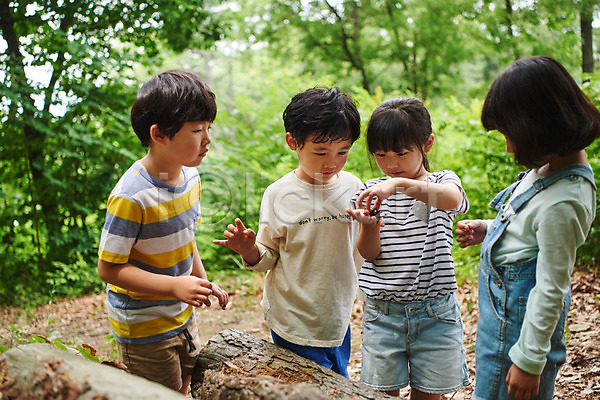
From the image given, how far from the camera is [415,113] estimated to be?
7.24 feet

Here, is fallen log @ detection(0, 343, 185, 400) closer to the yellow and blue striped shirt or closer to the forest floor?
the yellow and blue striped shirt

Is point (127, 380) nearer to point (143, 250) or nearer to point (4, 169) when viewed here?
point (143, 250)

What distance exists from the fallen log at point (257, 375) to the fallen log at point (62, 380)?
35cm

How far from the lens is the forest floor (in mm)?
3018

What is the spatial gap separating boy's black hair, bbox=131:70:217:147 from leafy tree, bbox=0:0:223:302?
4.06 metres

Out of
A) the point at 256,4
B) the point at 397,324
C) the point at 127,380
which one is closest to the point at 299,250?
the point at 397,324

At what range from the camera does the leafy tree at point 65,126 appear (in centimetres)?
574

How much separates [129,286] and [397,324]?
4.04 ft

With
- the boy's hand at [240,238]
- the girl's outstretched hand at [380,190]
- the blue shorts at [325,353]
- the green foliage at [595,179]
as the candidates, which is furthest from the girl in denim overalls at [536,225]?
the green foliage at [595,179]

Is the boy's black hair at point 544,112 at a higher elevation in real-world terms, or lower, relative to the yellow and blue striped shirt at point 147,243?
higher

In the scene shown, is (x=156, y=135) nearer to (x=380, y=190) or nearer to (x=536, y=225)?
(x=380, y=190)

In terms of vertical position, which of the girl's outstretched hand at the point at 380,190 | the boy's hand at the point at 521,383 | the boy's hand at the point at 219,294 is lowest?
the boy's hand at the point at 521,383

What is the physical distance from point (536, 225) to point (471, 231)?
1.73 ft

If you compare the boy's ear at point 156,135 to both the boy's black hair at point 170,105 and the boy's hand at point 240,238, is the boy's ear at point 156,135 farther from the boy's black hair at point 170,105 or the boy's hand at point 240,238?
the boy's hand at point 240,238
